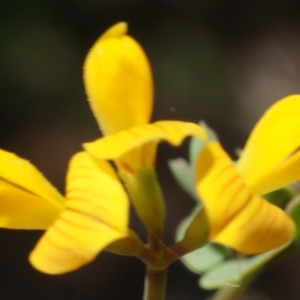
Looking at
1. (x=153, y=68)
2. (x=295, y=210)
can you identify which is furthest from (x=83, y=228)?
(x=153, y=68)

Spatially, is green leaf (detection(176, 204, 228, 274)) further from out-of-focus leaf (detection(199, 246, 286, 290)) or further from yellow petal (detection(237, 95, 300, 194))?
yellow petal (detection(237, 95, 300, 194))

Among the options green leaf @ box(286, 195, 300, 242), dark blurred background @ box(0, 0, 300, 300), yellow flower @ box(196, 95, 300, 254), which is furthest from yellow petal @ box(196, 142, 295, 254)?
dark blurred background @ box(0, 0, 300, 300)

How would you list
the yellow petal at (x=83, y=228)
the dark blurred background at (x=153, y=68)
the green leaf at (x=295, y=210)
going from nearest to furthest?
the yellow petal at (x=83, y=228) → the green leaf at (x=295, y=210) → the dark blurred background at (x=153, y=68)

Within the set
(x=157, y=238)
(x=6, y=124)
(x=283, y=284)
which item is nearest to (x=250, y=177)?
(x=157, y=238)

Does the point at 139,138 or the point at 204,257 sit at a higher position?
the point at 139,138

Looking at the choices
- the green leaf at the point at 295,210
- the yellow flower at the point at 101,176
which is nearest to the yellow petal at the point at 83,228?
the yellow flower at the point at 101,176

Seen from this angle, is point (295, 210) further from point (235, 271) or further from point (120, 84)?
point (120, 84)

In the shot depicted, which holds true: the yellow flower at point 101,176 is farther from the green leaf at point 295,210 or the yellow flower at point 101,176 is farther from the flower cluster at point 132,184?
the green leaf at point 295,210
